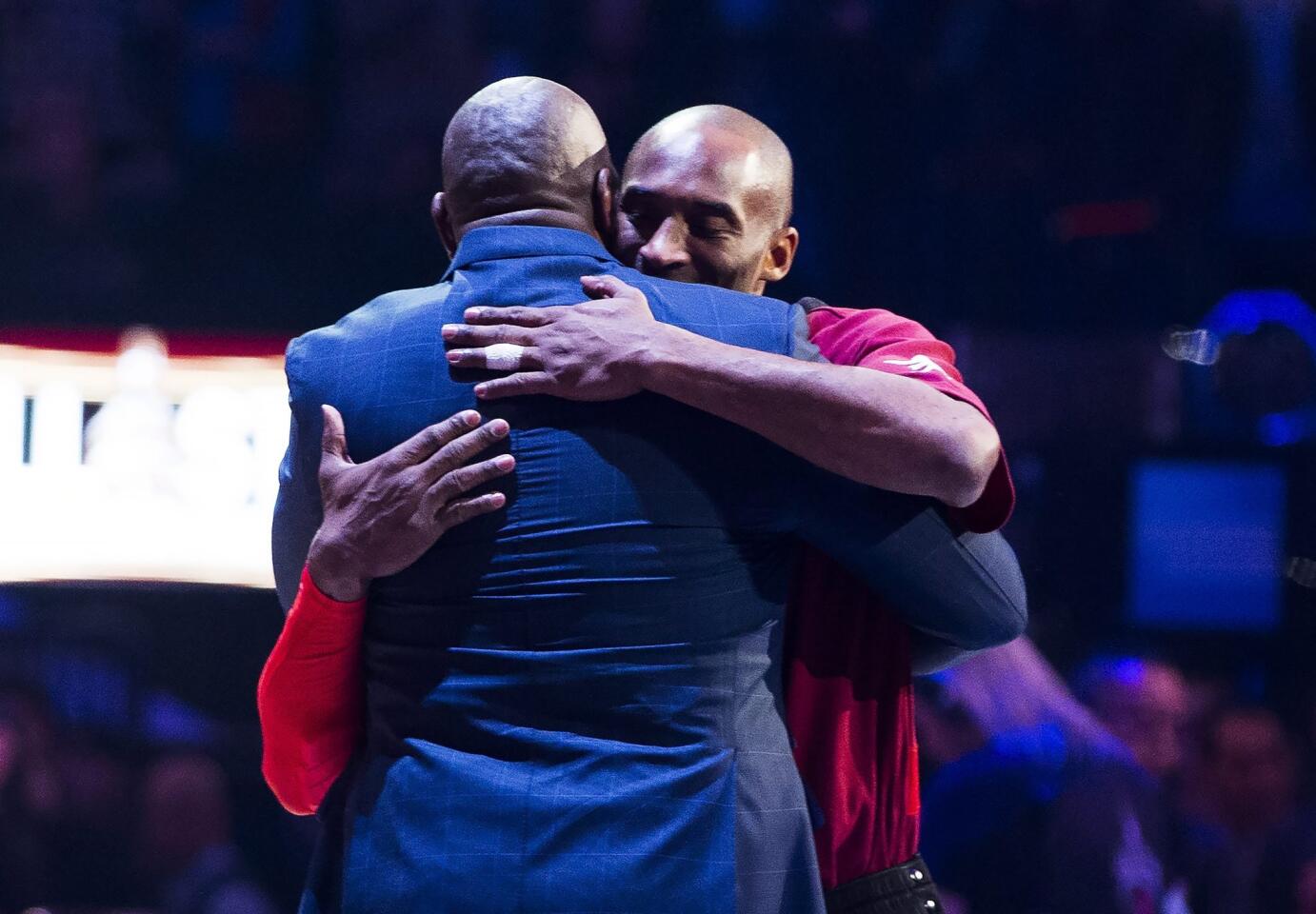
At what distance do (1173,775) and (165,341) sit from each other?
2.68 m

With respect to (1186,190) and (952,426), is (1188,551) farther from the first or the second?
(952,426)

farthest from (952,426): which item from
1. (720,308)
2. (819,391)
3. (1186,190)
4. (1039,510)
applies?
(1186,190)

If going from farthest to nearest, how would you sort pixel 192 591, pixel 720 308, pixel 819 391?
pixel 192 591 → pixel 720 308 → pixel 819 391

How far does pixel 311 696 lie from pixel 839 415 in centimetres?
56

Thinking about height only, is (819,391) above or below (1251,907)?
above

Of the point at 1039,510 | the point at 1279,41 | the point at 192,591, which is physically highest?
the point at 1279,41

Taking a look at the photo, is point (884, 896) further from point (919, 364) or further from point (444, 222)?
point (444, 222)

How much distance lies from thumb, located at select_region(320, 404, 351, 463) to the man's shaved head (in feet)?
1.43

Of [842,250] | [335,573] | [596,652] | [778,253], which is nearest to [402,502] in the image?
[335,573]

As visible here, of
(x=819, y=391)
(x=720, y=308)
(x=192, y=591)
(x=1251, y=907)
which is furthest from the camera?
(x=192, y=591)

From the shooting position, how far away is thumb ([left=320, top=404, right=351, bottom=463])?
4.23 ft

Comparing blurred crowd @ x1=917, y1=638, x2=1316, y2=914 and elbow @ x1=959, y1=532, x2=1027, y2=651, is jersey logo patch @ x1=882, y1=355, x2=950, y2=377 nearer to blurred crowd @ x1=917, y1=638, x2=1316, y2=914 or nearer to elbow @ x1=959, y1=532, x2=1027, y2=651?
elbow @ x1=959, y1=532, x2=1027, y2=651

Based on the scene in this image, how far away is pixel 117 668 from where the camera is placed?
11.7 feet

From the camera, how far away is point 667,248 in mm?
1580
